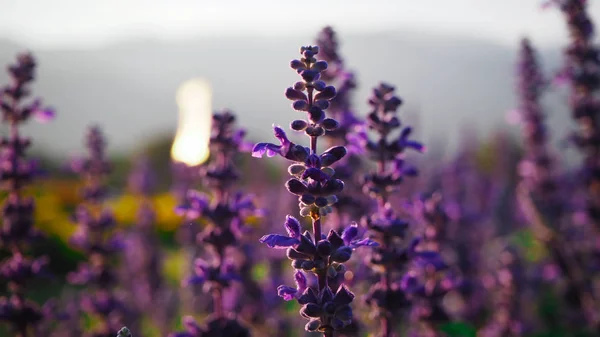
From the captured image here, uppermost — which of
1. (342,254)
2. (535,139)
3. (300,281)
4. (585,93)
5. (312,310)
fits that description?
(585,93)

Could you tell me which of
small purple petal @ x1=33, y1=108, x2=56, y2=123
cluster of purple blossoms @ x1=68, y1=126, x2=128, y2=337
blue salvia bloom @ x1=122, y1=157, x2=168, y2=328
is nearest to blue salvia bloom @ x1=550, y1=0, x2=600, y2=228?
cluster of purple blossoms @ x1=68, y1=126, x2=128, y2=337

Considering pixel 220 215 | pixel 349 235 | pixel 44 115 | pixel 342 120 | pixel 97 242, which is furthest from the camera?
pixel 97 242

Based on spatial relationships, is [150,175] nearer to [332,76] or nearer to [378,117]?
[332,76]

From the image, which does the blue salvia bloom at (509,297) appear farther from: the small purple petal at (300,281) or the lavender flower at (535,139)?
the small purple petal at (300,281)

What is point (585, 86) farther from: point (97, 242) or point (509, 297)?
point (97, 242)

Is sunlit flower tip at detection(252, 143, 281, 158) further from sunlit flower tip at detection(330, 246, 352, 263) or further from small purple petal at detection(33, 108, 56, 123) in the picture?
small purple petal at detection(33, 108, 56, 123)

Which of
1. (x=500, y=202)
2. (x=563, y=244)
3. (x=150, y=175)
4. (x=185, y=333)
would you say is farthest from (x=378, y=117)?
(x=500, y=202)

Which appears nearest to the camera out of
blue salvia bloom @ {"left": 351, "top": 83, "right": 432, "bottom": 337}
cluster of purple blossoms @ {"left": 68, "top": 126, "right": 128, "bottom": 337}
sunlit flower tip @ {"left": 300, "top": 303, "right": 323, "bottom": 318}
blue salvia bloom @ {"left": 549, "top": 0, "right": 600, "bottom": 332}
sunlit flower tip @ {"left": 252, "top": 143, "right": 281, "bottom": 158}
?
sunlit flower tip @ {"left": 300, "top": 303, "right": 323, "bottom": 318}

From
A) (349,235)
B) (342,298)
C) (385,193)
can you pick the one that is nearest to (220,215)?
(385,193)
